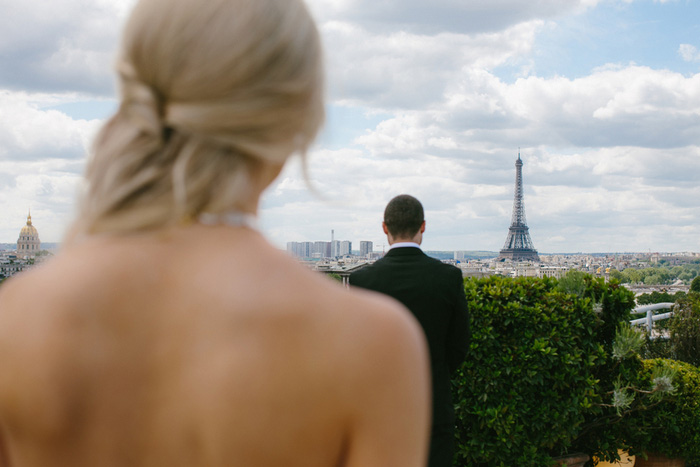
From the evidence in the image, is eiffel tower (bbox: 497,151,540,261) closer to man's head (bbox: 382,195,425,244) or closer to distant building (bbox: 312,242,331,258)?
distant building (bbox: 312,242,331,258)

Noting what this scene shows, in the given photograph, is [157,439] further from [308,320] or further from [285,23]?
[285,23]

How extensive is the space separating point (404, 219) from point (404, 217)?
Answer: 14 millimetres

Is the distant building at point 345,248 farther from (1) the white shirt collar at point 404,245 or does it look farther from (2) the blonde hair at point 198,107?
(2) the blonde hair at point 198,107

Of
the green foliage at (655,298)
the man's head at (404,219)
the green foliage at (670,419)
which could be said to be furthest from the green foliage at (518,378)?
the green foliage at (655,298)

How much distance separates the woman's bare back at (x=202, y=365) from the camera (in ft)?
3.02

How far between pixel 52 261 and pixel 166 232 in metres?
0.20

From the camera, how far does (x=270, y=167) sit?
3.44 feet

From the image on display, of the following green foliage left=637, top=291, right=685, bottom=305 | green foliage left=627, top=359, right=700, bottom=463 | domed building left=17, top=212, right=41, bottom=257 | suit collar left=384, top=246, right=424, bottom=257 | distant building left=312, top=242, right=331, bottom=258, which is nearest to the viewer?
domed building left=17, top=212, right=41, bottom=257

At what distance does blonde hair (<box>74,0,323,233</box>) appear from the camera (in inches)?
38.0

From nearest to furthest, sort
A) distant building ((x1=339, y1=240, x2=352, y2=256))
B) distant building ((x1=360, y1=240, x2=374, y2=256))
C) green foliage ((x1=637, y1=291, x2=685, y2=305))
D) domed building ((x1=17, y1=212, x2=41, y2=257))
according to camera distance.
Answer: domed building ((x1=17, y1=212, x2=41, y2=257))
green foliage ((x1=637, y1=291, x2=685, y2=305))
distant building ((x1=360, y1=240, x2=374, y2=256))
distant building ((x1=339, y1=240, x2=352, y2=256))

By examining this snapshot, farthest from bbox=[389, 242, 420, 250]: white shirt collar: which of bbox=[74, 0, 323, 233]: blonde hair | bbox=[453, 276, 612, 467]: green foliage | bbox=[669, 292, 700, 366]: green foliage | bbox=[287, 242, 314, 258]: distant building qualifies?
bbox=[669, 292, 700, 366]: green foliage

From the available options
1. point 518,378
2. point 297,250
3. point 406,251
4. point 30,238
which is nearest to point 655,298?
point 518,378

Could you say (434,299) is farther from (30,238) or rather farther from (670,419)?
(30,238)

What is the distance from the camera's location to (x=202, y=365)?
0.93 meters
